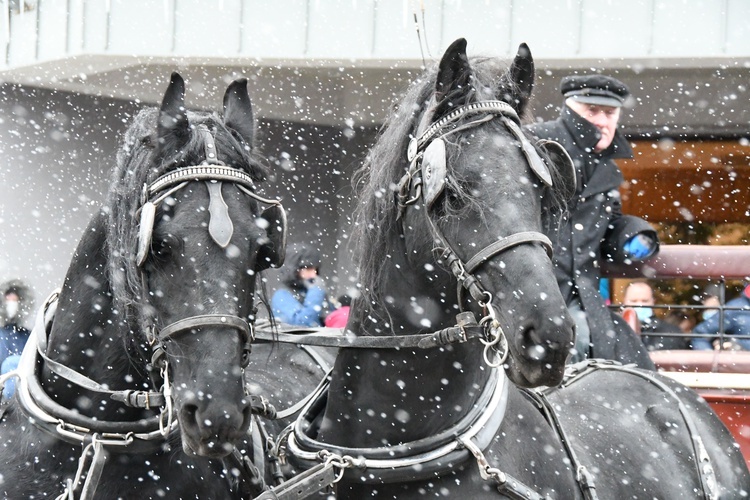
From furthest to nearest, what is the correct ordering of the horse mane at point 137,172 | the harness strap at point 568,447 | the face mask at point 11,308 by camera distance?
the face mask at point 11,308 → the harness strap at point 568,447 → the horse mane at point 137,172

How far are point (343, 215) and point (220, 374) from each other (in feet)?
29.4

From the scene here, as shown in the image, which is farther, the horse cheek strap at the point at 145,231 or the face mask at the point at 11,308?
the face mask at the point at 11,308

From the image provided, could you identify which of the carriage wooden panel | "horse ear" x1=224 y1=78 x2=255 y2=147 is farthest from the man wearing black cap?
"horse ear" x1=224 y1=78 x2=255 y2=147

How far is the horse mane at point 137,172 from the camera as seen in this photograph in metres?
2.89

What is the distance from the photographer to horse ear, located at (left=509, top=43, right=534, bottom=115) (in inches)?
121

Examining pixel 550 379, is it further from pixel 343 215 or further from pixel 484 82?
pixel 343 215

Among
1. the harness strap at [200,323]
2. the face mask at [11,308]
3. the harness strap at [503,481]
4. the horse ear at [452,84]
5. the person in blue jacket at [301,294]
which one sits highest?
the horse ear at [452,84]

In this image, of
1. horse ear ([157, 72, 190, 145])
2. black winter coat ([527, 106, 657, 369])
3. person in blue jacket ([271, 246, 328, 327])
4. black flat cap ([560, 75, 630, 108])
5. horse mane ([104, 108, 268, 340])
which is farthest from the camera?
person in blue jacket ([271, 246, 328, 327])

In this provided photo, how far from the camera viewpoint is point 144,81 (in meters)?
10.1

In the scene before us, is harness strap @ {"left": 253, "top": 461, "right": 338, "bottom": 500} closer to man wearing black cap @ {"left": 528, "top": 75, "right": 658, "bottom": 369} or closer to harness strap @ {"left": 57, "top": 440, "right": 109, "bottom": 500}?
harness strap @ {"left": 57, "top": 440, "right": 109, "bottom": 500}

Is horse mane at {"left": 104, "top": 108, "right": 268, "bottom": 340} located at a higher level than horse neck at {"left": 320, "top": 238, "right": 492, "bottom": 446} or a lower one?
higher

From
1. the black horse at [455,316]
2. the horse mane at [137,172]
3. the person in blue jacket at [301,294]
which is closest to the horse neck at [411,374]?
the black horse at [455,316]

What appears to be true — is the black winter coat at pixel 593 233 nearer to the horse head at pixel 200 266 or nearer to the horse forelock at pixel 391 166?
the horse forelock at pixel 391 166

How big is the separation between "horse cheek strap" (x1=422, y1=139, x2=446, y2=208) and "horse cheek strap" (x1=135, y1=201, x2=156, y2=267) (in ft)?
2.61
